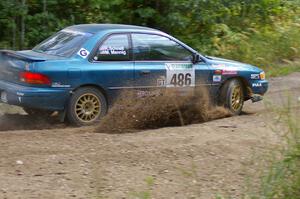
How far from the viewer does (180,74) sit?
9992mm

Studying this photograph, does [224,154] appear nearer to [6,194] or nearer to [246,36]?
[6,194]

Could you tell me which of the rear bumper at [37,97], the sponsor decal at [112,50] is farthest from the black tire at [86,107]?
the sponsor decal at [112,50]

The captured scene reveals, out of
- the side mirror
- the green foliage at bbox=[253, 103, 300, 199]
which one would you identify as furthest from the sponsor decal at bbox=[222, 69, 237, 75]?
the green foliage at bbox=[253, 103, 300, 199]

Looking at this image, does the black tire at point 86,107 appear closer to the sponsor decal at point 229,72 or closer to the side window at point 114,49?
the side window at point 114,49

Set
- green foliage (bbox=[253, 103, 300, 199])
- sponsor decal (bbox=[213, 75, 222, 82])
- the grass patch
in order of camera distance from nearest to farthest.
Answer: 1. green foliage (bbox=[253, 103, 300, 199])
2. sponsor decal (bbox=[213, 75, 222, 82])
3. the grass patch

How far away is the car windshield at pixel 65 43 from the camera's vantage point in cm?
934

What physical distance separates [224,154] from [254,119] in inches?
106

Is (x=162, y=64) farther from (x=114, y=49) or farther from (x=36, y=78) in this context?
(x=36, y=78)

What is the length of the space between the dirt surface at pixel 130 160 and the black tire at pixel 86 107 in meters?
0.25

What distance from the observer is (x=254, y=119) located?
998cm

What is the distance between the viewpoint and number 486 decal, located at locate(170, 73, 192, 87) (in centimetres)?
991

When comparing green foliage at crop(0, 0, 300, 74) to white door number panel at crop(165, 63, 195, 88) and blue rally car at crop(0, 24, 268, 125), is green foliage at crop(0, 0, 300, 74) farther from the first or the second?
white door number panel at crop(165, 63, 195, 88)

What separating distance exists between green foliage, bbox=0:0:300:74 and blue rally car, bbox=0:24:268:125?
421 centimetres

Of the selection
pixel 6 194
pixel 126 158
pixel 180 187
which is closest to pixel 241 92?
pixel 126 158
